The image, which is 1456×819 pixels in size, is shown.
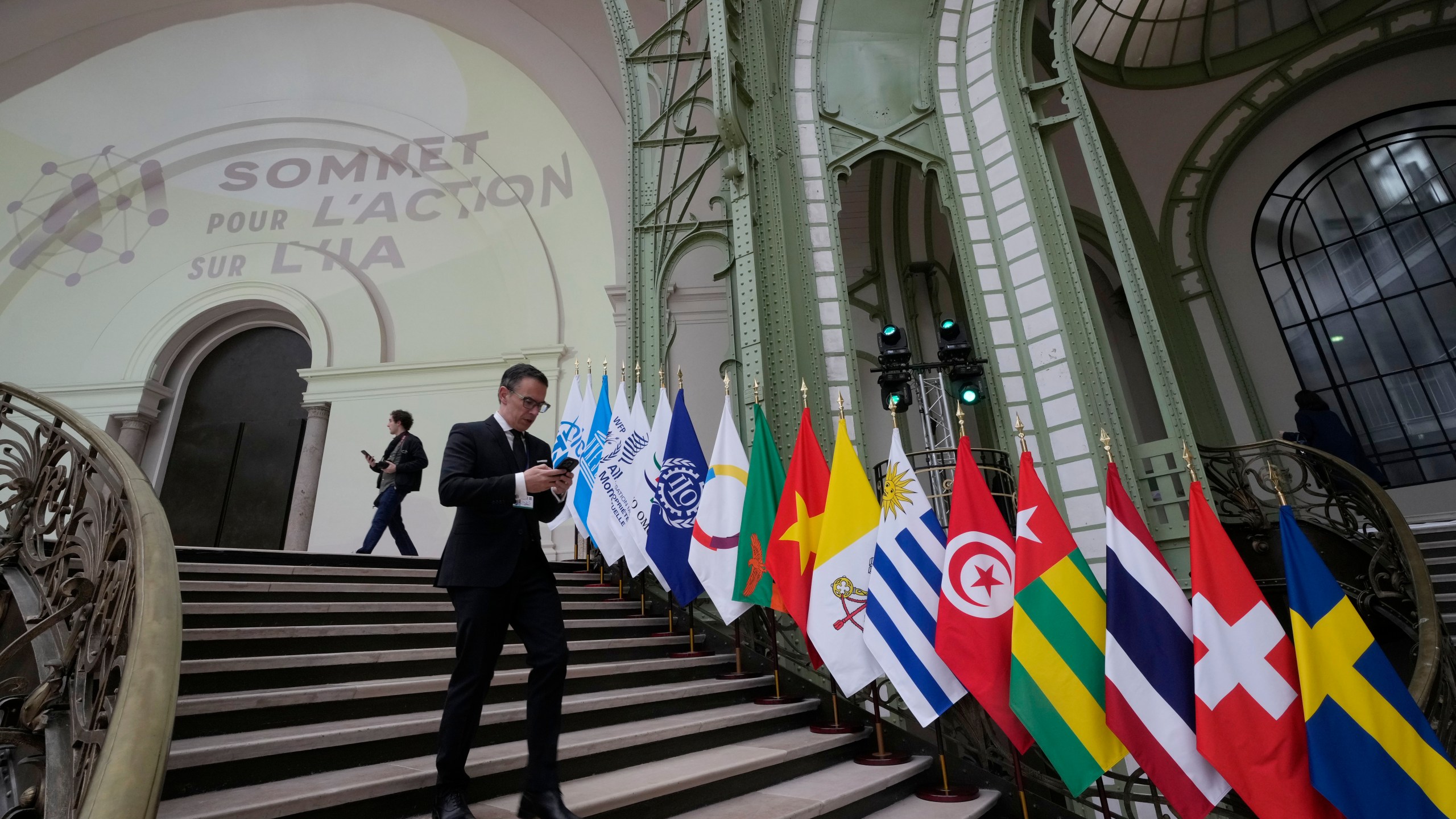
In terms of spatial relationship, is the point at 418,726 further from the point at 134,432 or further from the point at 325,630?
the point at 134,432

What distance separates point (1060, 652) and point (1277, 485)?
5.20 ft

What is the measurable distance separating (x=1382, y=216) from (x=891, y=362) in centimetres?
942

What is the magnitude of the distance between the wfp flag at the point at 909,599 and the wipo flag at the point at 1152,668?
2.23 feet

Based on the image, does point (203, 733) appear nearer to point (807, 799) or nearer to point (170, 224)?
point (807, 799)

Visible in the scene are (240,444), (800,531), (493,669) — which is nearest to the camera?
(493,669)

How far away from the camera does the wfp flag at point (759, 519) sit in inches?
166

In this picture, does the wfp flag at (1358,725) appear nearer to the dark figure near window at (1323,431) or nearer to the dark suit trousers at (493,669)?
the dark suit trousers at (493,669)

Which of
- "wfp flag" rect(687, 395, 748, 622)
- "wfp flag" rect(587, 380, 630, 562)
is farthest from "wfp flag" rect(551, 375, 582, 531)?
"wfp flag" rect(687, 395, 748, 622)

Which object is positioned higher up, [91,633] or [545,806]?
[91,633]

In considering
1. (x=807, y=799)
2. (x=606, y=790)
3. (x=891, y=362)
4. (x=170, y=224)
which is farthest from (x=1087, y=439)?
(x=170, y=224)

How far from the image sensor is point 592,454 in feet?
19.5

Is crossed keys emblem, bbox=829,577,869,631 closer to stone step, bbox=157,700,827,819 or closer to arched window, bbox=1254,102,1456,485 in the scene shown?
stone step, bbox=157,700,827,819

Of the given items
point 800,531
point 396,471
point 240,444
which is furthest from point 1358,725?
point 240,444

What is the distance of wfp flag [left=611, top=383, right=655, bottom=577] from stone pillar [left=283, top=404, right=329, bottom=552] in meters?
6.43
